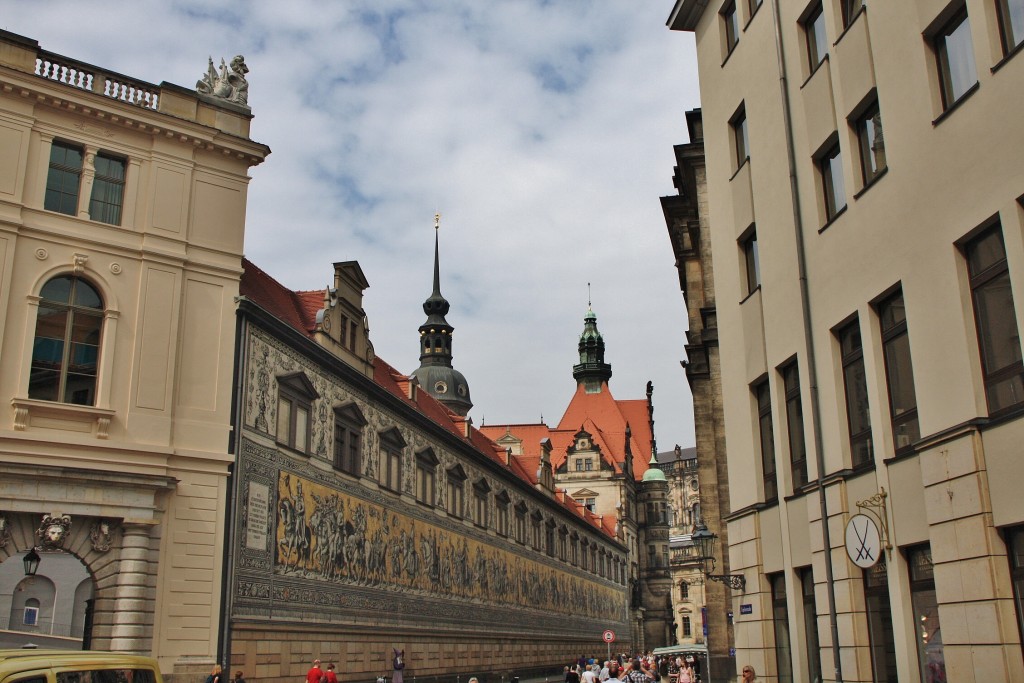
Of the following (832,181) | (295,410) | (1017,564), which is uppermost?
(832,181)

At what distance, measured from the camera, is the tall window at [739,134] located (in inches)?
710

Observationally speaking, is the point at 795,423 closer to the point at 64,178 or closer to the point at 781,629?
the point at 781,629

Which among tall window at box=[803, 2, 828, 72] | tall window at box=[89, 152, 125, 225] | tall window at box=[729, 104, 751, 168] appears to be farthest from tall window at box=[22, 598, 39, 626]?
tall window at box=[803, 2, 828, 72]

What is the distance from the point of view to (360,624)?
28.3 m

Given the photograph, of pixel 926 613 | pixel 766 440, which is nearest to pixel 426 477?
pixel 766 440

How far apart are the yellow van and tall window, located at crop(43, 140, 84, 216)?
42.5 ft

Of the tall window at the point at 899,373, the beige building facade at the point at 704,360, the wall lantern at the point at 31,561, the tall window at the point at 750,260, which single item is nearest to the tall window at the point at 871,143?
the tall window at the point at 899,373

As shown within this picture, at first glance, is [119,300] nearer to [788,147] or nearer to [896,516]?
[788,147]

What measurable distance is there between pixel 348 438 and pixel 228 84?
10.3 m

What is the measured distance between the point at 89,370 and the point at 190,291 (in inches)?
112

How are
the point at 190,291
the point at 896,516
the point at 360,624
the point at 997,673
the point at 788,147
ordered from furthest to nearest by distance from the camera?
the point at 360,624 < the point at 190,291 < the point at 788,147 < the point at 896,516 < the point at 997,673

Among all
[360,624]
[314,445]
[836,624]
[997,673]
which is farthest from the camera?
[360,624]

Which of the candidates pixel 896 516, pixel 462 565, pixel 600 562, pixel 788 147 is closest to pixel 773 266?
pixel 788 147

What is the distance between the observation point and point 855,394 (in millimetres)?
13383
